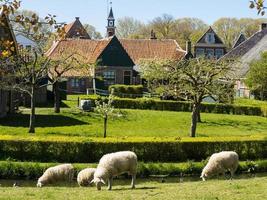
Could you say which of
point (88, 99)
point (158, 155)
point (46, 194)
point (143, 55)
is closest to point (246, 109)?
point (88, 99)

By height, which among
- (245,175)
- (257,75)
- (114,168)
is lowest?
(245,175)

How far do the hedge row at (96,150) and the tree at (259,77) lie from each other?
87.4 ft

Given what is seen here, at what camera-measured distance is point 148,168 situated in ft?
75.0

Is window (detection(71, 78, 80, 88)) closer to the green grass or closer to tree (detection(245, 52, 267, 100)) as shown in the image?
the green grass

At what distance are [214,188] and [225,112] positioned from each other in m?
32.0

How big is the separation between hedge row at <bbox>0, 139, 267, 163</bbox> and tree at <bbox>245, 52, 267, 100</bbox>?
26.6m

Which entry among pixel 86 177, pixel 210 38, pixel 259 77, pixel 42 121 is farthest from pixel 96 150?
pixel 210 38

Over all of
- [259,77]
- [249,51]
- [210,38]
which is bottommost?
[259,77]

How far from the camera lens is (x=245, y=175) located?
23.5m

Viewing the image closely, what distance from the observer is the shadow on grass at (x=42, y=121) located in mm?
33938

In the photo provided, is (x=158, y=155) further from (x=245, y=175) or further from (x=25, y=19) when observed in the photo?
(x=25, y=19)

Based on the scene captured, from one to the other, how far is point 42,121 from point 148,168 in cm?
1486

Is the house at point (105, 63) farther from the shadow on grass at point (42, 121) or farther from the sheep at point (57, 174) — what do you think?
the sheep at point (57, 174)

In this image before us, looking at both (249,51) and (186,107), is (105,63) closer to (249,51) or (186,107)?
(186,107)
